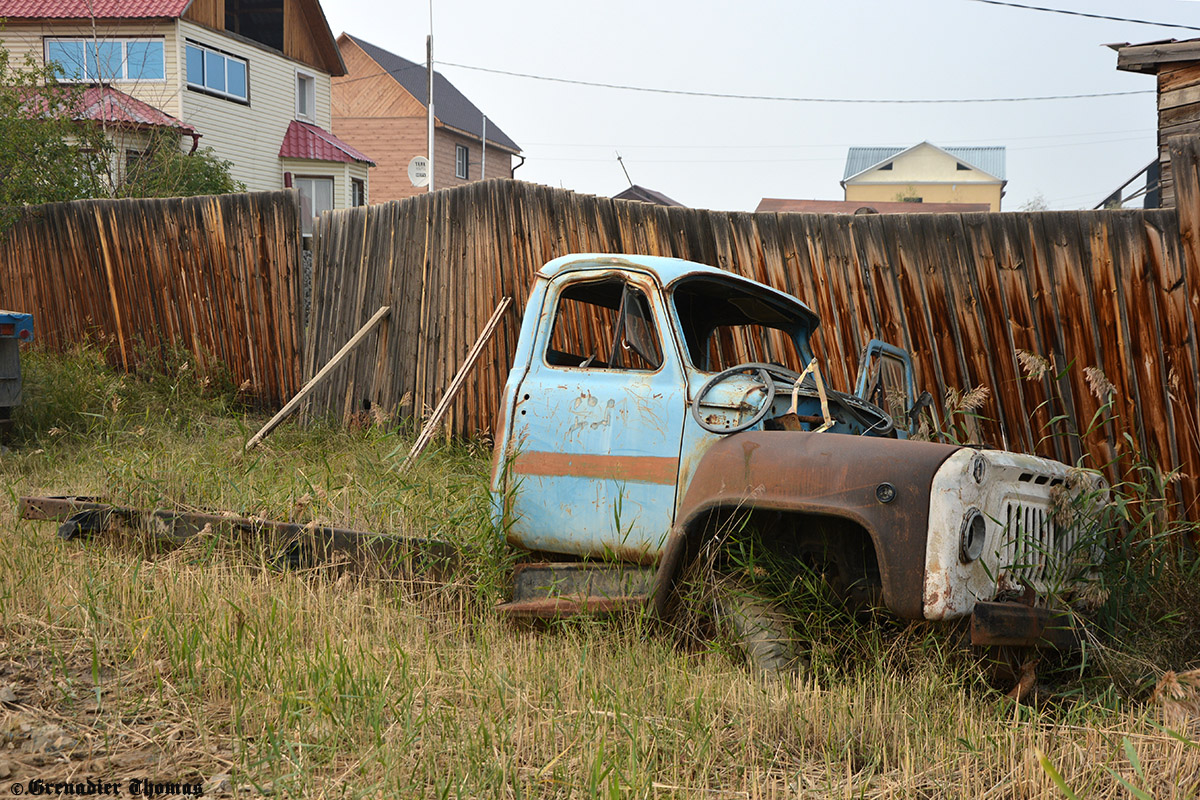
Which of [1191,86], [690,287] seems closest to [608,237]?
[690,287]

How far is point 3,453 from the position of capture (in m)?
7.67

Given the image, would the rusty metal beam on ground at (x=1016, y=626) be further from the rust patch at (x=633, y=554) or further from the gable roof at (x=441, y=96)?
the gable roof at (x=441, y=96)

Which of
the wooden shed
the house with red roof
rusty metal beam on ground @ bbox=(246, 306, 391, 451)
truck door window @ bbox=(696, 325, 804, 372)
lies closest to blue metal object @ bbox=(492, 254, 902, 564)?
truck door window @ bbox=(696, 325, 804, 372)

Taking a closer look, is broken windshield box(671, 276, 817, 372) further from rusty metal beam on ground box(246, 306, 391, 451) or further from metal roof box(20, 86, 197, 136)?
metal roof box(20, 86, 197, 136)

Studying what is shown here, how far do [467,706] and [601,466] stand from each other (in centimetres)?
117

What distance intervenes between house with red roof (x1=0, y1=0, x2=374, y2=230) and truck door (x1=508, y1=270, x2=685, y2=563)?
58.3 ft

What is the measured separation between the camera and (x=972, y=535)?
317 centimetres

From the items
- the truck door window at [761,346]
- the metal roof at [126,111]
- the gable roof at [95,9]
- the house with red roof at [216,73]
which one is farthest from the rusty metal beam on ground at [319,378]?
the gable roof at [95,9]

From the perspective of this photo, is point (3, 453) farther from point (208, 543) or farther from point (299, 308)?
point (208, 543)

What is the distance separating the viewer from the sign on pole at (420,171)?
24188 mm

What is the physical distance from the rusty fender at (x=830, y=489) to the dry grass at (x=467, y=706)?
0.38 meters

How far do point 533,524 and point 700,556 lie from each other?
836 mm

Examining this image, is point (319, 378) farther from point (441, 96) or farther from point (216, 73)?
point (441, 96)

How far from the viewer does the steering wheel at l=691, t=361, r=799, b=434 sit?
146 inches
